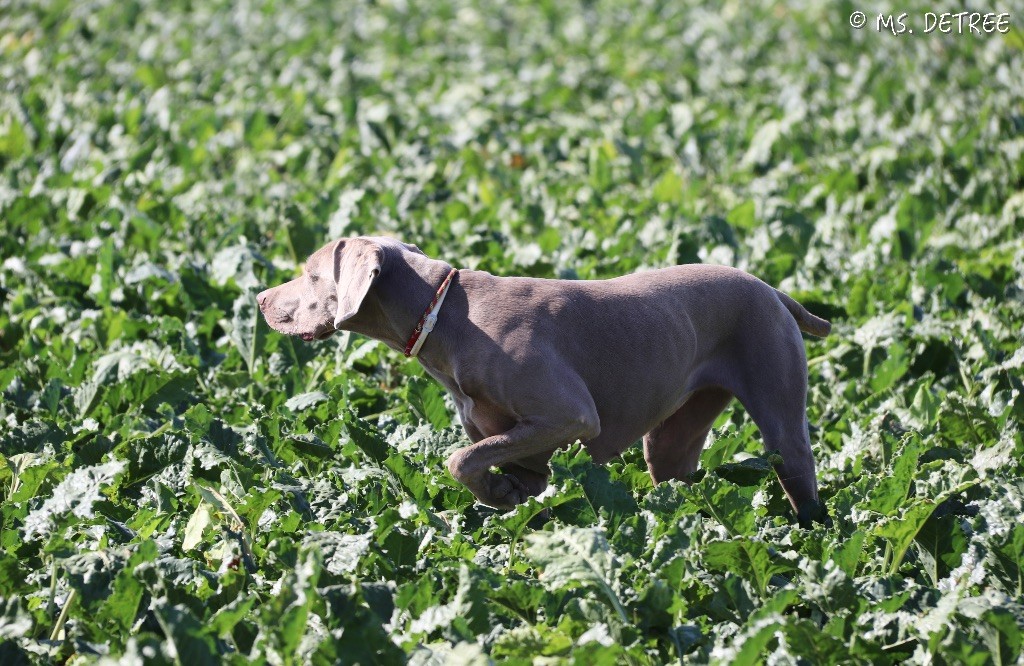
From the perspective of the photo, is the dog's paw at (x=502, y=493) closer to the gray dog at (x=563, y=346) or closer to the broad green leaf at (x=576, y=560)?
the gray dog at (x=563, y=346)

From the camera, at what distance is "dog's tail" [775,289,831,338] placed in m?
4.64

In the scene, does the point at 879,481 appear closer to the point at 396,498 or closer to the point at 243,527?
the point at 396,498

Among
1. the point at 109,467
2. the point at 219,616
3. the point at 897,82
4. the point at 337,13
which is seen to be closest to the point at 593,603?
the point at 219,616

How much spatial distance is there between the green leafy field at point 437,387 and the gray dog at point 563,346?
18 cm

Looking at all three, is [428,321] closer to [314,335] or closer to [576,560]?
[314,335]

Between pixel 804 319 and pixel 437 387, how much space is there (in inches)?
51.9

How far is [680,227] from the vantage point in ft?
23.4

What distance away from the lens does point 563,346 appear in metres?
4.05

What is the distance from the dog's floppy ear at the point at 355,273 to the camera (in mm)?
3924

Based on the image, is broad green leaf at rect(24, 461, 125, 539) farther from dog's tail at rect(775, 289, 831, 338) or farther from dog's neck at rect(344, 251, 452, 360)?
dog's tail at rect(775, 289, 831, 338)

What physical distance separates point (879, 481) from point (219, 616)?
1951 millimetres

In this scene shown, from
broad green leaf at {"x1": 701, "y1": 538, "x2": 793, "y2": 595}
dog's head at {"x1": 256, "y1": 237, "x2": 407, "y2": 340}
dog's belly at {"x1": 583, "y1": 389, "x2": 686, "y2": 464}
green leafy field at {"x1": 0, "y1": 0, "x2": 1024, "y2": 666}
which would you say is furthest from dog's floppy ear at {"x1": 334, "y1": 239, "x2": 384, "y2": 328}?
broad green leaf at {"x1": 701, "y1": 538, "x2": 793, "y2": 595}

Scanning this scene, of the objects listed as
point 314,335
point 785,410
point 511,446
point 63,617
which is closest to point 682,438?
point 785,410

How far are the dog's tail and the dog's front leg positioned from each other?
3.29 ft
